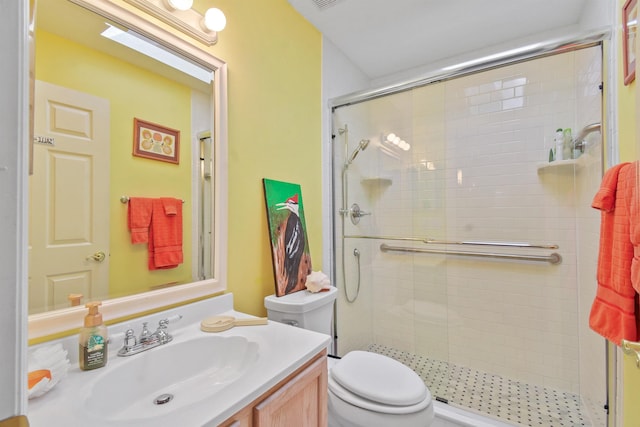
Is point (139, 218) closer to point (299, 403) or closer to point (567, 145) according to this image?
point (299, 403)

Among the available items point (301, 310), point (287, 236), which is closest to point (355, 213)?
point (287, 236)

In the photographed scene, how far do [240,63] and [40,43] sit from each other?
2.49 feet

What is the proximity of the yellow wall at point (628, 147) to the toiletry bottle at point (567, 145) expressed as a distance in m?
0.57

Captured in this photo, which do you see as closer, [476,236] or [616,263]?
[616,263]

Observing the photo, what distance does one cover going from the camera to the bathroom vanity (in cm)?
62

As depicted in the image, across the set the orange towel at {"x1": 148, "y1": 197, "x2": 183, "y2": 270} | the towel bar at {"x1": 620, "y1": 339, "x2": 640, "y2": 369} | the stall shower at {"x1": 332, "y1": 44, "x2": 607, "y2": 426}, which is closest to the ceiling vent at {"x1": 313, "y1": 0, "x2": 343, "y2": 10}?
the stall shower at {"x1": 332, "y1": 44, "x2": 607, "y2": 426}

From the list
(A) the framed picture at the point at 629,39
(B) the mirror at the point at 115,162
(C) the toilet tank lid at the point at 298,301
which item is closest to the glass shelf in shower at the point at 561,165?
(A) the framed picture at the point at 629,39

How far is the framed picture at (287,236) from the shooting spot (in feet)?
5.04

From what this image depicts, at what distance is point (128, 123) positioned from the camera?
3.33ft

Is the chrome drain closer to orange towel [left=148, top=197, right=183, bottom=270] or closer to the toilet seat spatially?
orange towel [left=148, top=197, right=183, bottom=270]

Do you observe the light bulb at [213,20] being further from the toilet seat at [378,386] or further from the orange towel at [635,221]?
the toilet seat at [378,386]

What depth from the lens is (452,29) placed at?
1.98m

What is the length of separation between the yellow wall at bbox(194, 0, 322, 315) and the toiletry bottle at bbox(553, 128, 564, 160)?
5.22 ft

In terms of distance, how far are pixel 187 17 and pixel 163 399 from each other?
137 centimetres
